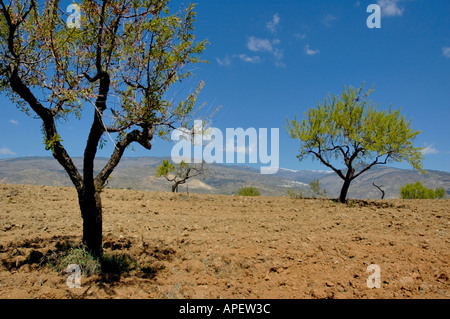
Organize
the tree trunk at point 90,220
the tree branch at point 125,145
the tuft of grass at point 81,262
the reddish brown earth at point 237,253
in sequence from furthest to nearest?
1. the tree branch at point 125,145
2. the tree trunk at point 90,220
3. the tuft of grass at point 81,262
4. the reddish brown earth at point 237,253

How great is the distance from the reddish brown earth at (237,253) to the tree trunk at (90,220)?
2.87 ft

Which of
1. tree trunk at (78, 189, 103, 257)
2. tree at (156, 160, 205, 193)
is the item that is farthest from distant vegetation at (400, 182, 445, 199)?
tree trunk at (78, 189, 103, 257)

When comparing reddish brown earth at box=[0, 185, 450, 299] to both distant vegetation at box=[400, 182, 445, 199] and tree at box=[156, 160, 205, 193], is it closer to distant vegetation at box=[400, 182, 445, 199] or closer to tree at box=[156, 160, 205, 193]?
tree at box=[156, 160, 205, 193]

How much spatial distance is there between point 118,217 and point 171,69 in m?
Answer: 8.03

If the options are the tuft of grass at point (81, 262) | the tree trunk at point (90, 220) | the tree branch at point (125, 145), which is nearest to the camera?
the tuft of grass at point (81, 262)

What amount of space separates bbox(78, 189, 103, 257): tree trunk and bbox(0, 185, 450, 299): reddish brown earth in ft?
2.87

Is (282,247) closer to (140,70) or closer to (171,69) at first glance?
(171,69)

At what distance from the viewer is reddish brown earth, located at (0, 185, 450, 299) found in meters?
6.20

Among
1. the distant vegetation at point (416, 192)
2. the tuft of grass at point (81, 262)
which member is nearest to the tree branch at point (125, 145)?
the tuft of grass at point (81, 262)

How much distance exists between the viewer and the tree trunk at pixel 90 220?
24.5 feet

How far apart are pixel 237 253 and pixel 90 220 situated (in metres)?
4.52

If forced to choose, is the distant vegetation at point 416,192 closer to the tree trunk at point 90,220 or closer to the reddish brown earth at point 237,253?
the reddish brown earth at point 237,253
